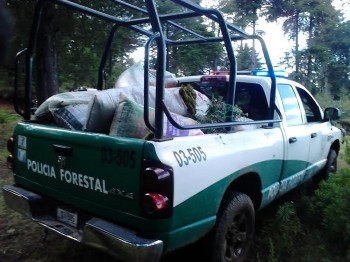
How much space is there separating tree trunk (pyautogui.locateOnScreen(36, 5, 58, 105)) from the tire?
5.90 metres

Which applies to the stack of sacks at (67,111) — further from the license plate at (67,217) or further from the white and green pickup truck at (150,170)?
the license plate at (67,217)

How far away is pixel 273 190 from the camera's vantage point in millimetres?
3668

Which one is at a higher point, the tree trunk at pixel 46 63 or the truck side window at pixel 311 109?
the tree trunk at pixel 46 63

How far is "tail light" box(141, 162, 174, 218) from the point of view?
89.2 inches

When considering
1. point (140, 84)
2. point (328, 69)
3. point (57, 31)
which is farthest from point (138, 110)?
point (328, 69)

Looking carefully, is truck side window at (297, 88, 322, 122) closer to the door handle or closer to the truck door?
the truck door

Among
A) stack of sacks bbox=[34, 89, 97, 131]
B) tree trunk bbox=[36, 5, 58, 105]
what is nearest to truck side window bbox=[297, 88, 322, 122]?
stack of sacks bbox=[34, 89, 97, 131]

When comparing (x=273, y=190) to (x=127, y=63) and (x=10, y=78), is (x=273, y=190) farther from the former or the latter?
(x=127, y=63)

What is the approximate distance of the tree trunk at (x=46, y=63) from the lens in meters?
7.74

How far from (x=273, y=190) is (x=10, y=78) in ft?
44.1

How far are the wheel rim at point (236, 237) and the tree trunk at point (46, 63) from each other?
5895 mm

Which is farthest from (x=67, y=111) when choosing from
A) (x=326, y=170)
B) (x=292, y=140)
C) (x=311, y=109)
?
(x=326, y=170)

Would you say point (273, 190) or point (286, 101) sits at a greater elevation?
point (286, 101)

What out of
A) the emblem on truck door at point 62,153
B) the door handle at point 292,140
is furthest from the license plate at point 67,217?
the door handle at point 292,140
